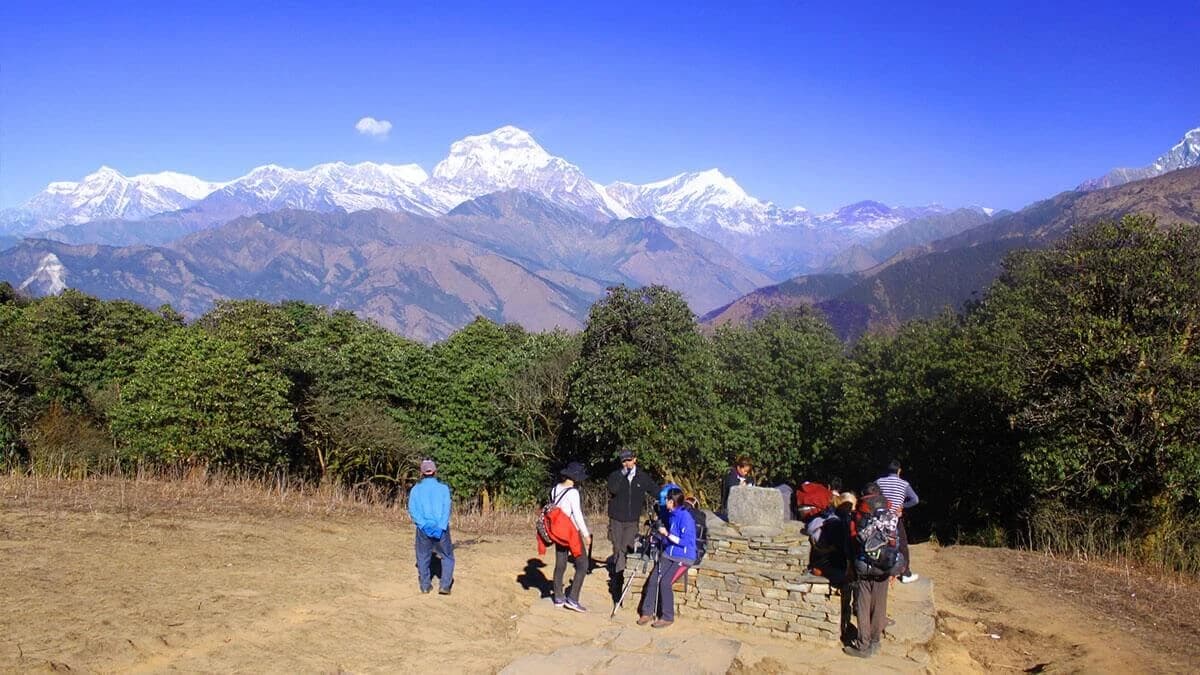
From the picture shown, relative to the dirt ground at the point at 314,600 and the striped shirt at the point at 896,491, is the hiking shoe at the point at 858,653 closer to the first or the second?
the dirt ground at the point at 314,600

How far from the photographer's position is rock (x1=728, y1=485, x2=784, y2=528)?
37.4ft

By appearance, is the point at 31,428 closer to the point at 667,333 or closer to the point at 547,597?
the point at 667,333

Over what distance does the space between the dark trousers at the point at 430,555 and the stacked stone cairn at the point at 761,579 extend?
3.44m

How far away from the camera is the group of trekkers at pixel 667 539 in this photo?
9625 mm

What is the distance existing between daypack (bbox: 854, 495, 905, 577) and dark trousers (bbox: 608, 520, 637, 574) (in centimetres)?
340

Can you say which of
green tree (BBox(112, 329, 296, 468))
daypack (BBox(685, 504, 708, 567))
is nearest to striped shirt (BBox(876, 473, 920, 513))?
daypack (BBox(685, 504, 708, 567))

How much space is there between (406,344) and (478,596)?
23.7 meters

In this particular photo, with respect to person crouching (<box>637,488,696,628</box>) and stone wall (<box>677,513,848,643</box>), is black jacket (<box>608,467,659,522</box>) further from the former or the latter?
stone wall (<box>677,513,848,643</box>)

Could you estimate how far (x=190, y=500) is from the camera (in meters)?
14.9

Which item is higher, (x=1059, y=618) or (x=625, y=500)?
(x=625, y=500)

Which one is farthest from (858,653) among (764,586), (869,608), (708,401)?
(708,401)

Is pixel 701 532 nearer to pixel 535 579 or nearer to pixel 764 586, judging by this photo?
pixel 764 586

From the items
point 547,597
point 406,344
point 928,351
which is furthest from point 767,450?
point 547,597

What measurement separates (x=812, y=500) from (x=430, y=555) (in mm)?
6281
